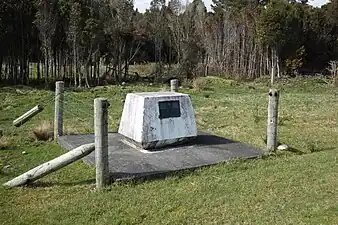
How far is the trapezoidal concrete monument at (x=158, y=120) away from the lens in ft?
22.3

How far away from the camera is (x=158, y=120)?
689 centimetres

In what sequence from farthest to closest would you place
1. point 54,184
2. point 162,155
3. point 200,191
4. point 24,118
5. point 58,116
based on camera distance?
point 24,118, point 58,116, point 162,155, point 54,184, point 200,191

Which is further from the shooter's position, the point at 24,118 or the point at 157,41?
the point at 157,41

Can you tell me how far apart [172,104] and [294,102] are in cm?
814

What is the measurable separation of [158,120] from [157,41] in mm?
18188

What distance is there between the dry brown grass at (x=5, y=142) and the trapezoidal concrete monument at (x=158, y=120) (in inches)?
84.5

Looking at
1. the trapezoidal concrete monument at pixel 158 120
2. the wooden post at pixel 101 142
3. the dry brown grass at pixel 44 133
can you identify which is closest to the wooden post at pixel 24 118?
the dry brown grass at pixel 44 133

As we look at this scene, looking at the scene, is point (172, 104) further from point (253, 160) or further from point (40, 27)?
point (40, 27)

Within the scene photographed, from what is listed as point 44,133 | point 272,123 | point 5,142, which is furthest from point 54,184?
point 272,123

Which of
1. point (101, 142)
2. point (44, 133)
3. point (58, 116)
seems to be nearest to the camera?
point (101, 142)

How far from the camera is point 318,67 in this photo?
2364 cm

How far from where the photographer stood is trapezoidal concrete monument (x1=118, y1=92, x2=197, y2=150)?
681 centimetres

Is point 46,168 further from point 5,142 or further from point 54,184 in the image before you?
point 5,142

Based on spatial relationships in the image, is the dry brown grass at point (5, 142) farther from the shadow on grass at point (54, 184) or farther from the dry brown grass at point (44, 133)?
the shadow on grass at point (54, 184)
